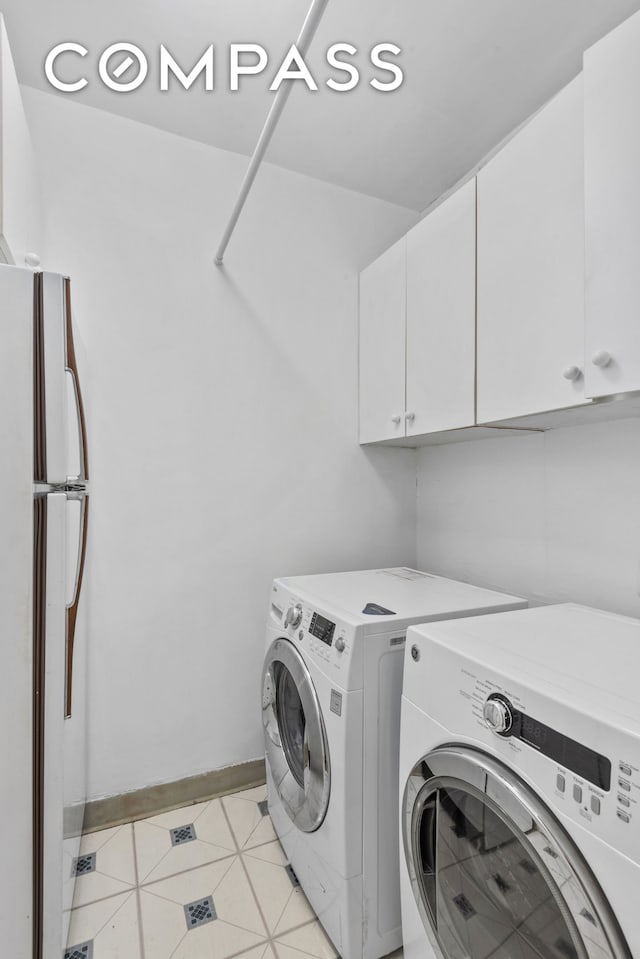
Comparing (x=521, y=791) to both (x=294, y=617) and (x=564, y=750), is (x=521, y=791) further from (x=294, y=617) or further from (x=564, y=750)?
(x=294, y=617)

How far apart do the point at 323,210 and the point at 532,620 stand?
1.96 m

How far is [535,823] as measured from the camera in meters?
0.75

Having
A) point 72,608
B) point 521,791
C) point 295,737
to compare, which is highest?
point 72,608

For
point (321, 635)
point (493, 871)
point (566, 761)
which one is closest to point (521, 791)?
point (566, 761)

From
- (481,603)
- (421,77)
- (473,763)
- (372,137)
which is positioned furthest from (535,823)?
(372,137)

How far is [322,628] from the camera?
4.55ft

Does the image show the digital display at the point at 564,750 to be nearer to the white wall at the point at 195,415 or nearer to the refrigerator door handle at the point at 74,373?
the refrigerator door handle at the point at 74,373

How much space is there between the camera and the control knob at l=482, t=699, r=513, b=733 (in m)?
0.83

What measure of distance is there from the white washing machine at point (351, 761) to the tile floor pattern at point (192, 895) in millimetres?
115

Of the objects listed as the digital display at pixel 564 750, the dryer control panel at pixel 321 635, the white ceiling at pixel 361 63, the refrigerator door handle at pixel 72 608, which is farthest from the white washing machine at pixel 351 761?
the white ceiling at pixel 361 63

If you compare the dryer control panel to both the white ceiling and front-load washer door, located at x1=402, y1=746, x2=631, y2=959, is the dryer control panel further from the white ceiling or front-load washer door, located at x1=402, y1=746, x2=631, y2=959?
the white ceiling

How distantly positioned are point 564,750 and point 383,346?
166cm

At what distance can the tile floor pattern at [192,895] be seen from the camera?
4.25ft

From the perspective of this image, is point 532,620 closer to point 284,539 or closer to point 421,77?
point 284,539
